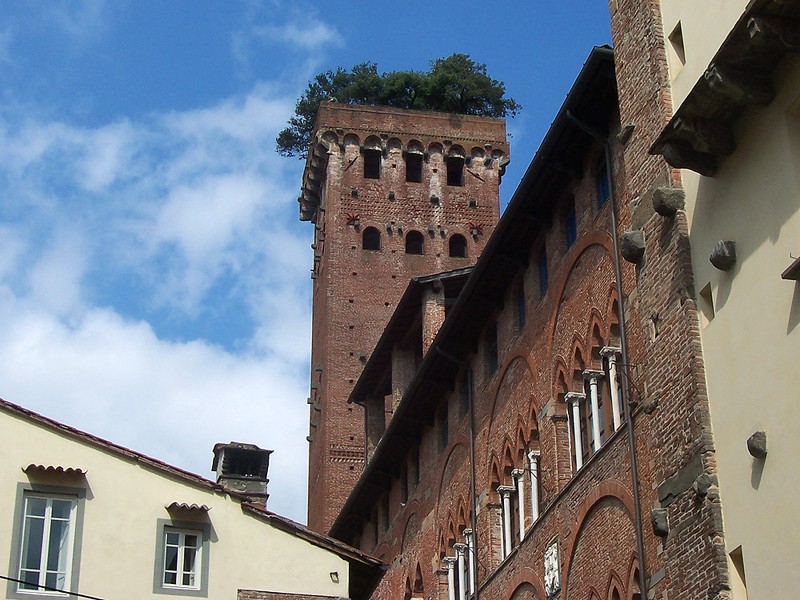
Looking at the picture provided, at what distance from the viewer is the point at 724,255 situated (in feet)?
45.7

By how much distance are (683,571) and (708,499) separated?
90cm

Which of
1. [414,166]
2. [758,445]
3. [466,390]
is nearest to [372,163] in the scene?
[414,166]

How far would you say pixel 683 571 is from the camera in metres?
14.4

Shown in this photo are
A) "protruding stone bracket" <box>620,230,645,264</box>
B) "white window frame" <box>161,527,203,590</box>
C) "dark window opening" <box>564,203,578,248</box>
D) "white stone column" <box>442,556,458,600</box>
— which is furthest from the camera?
"white stone column" <box>442,556,458,600</box>

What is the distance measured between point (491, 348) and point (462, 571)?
14.3ft

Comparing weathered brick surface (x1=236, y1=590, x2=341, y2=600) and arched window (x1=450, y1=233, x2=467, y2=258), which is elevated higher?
arched window (x1=450, y1=233, x2=467, y2=258)

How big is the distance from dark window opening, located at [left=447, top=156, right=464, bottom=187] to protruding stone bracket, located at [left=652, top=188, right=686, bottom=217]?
38.8 m

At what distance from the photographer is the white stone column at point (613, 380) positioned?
1988 centimetres

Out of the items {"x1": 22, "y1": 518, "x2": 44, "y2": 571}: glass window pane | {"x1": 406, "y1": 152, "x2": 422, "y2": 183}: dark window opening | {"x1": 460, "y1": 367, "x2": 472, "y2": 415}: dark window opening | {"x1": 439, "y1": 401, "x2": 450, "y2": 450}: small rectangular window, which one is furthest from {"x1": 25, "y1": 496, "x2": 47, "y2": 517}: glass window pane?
{"x1": 406, "y1": 152, "x2": 422, "y2": 183}: dark window opening

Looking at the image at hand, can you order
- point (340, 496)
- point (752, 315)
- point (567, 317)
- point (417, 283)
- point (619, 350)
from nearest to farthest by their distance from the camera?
point (752, 315), point (619, 350), point (567, 317), point (417, 283), point (340, 496)

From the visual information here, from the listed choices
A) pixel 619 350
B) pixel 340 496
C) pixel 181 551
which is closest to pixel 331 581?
pixel 181 551

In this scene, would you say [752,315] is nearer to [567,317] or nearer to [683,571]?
[683,571]

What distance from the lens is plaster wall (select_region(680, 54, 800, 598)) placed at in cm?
1265

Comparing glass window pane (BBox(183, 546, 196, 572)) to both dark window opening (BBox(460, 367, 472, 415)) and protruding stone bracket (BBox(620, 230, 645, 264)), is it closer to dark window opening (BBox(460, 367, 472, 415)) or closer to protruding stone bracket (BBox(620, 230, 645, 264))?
protruding stone bracket (BBox(620, 230, 645, 264))
